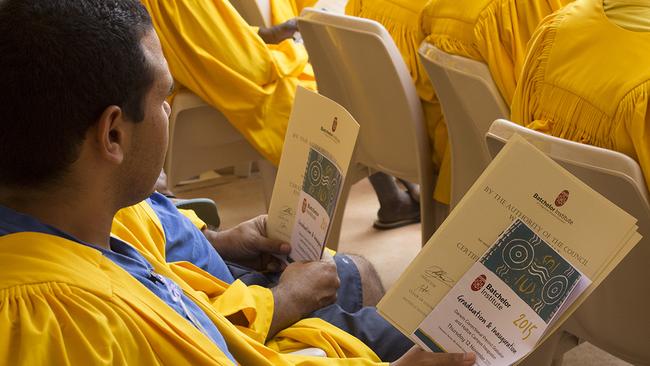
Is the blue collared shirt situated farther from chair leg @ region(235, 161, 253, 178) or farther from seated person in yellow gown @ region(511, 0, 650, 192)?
chair leg @ region(235, 161, 253, 178)

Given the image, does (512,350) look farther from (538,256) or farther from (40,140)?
(40,140)

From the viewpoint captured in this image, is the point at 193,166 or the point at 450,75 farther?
the point at 193,166

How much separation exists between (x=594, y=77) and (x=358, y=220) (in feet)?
6.51

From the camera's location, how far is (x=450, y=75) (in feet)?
7.19

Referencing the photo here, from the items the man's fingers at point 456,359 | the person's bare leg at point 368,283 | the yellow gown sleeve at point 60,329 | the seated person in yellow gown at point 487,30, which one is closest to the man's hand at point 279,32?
the seated person in yellow gown at point 487,30

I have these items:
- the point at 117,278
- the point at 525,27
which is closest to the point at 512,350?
the point at 117,278

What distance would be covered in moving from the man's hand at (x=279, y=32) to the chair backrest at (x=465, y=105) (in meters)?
1.23

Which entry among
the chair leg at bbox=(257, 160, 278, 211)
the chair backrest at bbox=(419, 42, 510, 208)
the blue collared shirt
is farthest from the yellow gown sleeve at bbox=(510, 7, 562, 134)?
the chair leg at bbox=(257, 160, 278, 211)

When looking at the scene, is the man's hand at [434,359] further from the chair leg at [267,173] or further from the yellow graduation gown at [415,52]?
the chair leg at [267,173]

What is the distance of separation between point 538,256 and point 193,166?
2151 millimetres

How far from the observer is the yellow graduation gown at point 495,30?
2270mm

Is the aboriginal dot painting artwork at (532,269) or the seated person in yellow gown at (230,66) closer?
the aboriginal dot painting artwork at (532,269)

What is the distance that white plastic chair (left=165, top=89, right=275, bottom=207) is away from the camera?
3.17 meters

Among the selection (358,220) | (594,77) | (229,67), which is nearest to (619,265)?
(594,77)
